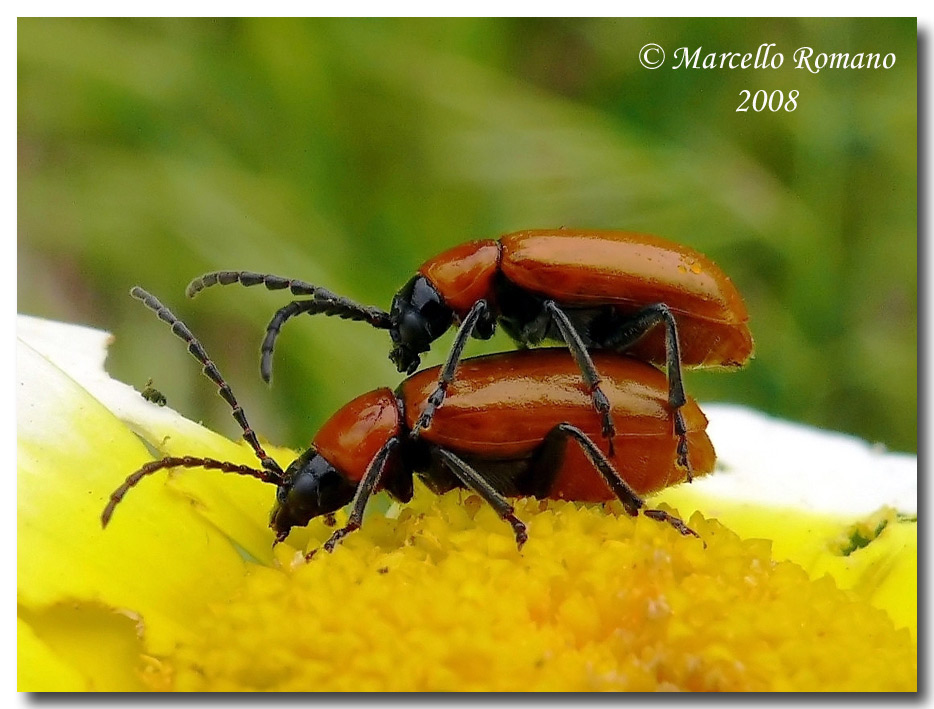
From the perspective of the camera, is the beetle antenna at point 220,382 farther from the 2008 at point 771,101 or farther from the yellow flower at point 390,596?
the 2008 at point 771,101

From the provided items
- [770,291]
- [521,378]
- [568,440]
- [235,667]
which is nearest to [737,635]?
[568,440]

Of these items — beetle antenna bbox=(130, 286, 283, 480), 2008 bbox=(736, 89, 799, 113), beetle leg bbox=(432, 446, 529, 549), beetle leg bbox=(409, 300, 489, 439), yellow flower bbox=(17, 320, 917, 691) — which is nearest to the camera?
yellow flower bbox=(17, 320, 917, 691)

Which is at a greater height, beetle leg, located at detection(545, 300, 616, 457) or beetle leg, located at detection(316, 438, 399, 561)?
beetle leg, located at detection(545, 300, 616, 457)

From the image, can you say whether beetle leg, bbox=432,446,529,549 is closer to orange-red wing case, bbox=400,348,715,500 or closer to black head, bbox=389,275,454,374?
orange-red wing case, bbox=400,348,715,500

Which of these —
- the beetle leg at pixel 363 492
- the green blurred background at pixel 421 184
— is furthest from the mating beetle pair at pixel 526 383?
the green blurred background at pixel 421 184

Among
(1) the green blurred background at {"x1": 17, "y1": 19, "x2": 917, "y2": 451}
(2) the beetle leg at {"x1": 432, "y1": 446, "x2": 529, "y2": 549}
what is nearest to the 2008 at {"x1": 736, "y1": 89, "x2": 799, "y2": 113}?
(1) the green blurred background at {"x1": 17, "y1": 19, "x2": 917, "y2": 451}
